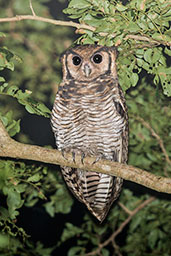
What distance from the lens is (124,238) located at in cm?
164

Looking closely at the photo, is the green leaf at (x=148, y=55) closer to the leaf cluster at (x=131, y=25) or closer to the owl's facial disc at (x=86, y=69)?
the leaf cluster at (x=131, y=25)

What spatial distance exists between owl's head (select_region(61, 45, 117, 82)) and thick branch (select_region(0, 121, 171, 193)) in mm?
262

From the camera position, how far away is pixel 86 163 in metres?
1.01

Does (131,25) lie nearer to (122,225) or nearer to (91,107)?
(91,107)

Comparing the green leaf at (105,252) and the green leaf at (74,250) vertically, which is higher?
the green leaf at (74,250)

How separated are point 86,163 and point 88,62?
1.02 ft

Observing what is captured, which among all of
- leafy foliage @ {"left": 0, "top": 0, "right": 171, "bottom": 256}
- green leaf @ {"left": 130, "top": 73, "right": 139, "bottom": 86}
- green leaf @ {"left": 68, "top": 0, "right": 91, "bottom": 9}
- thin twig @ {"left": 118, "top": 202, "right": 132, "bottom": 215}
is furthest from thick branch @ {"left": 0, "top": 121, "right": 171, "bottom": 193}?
thin twig @ {"left": 118, "top": 202, "right": 132, "bottom": 215}

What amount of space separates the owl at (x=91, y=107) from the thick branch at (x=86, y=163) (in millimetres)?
69

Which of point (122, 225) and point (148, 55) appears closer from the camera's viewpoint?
point (148, 55)

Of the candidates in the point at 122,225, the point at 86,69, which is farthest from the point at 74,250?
the point at 86,69

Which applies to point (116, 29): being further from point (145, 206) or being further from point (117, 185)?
point (145, 206)

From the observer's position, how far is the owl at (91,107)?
107 cm

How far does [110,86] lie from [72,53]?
0.15 metres

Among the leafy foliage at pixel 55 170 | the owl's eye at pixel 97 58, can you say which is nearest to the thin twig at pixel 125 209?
the leafy foliage at pixel 55 170
